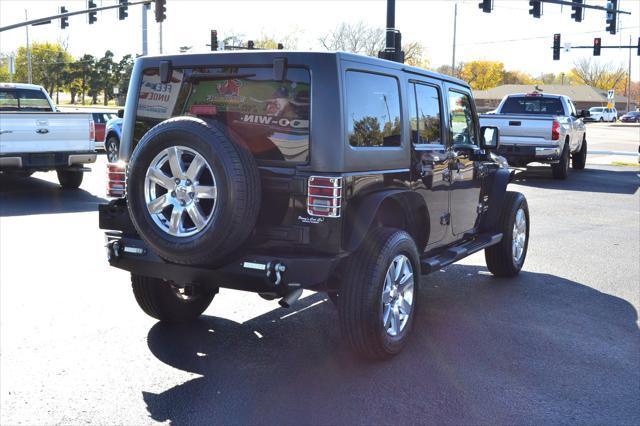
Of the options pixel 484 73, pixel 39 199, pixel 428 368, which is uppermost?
pixel 484 73

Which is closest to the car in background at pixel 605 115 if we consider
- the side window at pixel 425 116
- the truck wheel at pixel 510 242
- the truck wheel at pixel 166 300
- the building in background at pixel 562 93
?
the building in background at pixel 562 93

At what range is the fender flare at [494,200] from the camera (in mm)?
7117

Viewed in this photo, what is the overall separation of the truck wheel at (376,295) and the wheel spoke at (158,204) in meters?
1.20

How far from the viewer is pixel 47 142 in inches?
A: 523

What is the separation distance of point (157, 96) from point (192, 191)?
1029mm

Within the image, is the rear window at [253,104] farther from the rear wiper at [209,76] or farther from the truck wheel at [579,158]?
the truck wheel at [579,158]

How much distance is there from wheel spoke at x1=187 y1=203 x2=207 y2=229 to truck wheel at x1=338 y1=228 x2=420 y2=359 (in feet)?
3.19

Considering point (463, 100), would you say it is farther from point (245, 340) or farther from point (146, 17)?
point (146, 17)

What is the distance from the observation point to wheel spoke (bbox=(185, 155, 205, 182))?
14.0ft

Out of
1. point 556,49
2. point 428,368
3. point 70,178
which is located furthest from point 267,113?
point 556,49

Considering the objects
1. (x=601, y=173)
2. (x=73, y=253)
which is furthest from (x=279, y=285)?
(x=601, y=173)

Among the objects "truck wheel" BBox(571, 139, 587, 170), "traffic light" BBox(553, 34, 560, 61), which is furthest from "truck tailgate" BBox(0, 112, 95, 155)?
"traffic light" BBox(553, 34, 560, 61)

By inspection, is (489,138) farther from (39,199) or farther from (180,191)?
(39,199)

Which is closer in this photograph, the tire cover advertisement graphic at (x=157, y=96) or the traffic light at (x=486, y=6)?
the tire cover advertisement graphic at (x=157, y=96)
